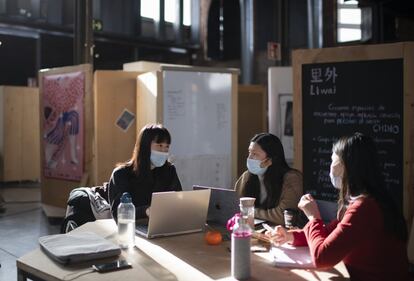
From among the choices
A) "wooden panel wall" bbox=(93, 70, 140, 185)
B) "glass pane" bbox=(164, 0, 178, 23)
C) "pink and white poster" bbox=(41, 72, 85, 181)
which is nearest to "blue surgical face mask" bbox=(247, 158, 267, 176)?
"wooden panel wall" bbox=(93, 70, 140, 185)

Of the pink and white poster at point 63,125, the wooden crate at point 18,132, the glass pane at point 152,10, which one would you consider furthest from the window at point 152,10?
the pink and white poster at point 63,125

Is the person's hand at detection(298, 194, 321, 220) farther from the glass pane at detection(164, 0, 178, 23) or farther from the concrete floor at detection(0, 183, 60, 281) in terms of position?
the glass pane at detection(164, 0, 178, 23)

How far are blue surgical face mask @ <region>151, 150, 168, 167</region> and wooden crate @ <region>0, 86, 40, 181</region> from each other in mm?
6173

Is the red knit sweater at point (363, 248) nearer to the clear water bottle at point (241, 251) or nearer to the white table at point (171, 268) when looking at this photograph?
the white table at point (171, 268)

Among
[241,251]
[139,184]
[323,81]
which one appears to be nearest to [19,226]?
[139,184]

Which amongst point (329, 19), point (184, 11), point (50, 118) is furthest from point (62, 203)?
point (184, 11)

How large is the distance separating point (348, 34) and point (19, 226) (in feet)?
21.8

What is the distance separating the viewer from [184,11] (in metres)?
11.7

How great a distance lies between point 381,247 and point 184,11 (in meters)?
10.5

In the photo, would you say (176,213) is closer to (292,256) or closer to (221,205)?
(221,205)

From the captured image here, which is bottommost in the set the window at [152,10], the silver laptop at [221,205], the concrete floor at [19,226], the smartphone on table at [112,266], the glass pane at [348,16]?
the concrete floor at [19,226]

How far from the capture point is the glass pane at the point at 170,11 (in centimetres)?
1127

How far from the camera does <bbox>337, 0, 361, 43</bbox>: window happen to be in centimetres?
923

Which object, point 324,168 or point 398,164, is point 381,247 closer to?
point 398,164
